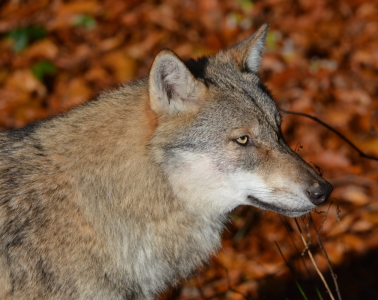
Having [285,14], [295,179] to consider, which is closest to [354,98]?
[285,14]

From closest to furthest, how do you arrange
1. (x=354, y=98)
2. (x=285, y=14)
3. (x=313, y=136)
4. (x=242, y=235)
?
1. (x=242, y=235)
2. (x=313, y=136)
3. (x=354, y=98)
4. (x=285, y=14)

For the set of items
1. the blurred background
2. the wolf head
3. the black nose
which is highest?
the wolf head

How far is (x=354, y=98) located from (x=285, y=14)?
9.69ft

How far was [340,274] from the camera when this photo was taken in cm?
564

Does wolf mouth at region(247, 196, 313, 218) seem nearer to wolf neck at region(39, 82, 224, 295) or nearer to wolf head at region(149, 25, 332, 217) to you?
wolf head at region(149, 25, 332, 217)

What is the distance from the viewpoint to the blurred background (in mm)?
5746

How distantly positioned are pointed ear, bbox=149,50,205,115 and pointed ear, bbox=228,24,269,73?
817mm

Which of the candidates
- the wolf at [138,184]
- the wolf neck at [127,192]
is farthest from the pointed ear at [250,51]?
the wolf neck at [127,192]

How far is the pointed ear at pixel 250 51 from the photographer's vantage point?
169 inches

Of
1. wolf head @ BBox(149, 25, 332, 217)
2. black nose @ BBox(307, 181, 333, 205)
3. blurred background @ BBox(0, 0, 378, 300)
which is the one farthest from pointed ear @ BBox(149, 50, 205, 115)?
blurred background @ BBox(0, 0, 378, 300)

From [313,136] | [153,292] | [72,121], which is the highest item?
[72,121]

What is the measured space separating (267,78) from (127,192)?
17.8 feet

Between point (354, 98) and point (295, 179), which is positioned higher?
point (295, 179)

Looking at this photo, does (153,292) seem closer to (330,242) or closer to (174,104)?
(174,104)
